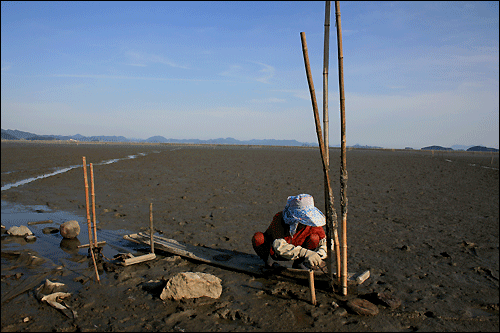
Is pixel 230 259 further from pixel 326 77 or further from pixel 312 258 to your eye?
pixel 326 77

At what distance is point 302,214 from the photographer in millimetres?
4059

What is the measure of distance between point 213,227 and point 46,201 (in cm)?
591

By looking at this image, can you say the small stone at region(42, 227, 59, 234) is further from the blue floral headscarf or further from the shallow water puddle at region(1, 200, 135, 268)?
the blue floral headscarf

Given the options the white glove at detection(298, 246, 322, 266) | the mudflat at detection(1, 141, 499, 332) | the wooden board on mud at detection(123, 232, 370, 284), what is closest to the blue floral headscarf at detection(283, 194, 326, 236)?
the white glove at detection(298, 246, 322, 266)

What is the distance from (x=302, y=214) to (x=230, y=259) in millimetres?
1801

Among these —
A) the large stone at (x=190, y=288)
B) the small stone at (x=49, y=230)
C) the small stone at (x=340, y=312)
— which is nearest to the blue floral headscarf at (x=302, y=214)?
A: the small stone at (x=340, y=312)

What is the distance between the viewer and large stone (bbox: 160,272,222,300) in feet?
12.7

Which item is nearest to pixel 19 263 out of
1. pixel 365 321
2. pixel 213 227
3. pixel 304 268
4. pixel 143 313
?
pixel 143 313

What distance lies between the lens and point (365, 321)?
11.4ft

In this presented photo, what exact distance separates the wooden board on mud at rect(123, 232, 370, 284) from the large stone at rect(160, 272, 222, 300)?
850 millimetres

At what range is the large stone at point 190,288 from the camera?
12.7ft

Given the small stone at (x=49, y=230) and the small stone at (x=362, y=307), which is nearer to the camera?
the small stone at (x=362, y=307)

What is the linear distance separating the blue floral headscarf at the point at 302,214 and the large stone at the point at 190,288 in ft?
3.91

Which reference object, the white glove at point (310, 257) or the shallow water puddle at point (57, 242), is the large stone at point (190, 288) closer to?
the white glove at point (310, 257)
